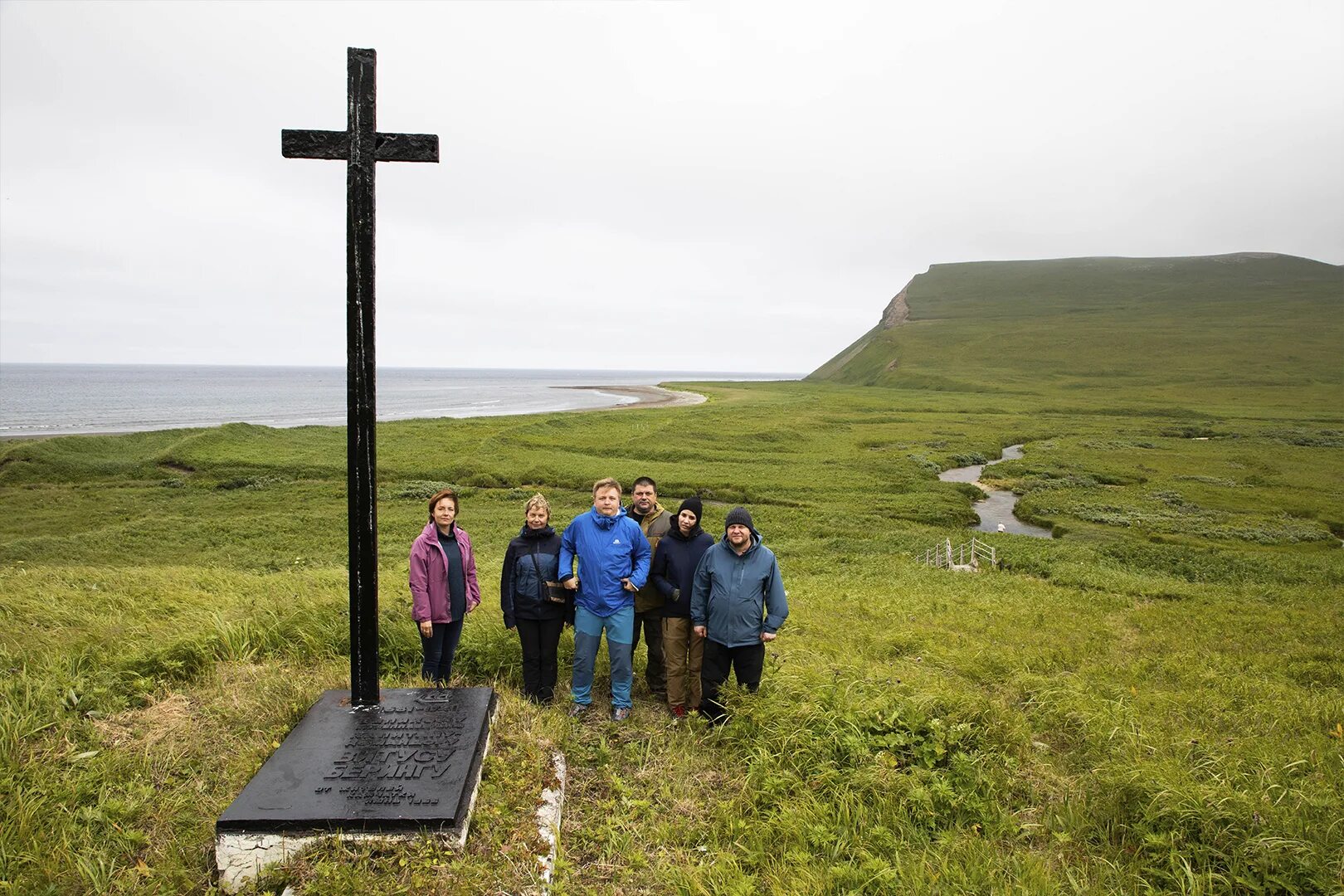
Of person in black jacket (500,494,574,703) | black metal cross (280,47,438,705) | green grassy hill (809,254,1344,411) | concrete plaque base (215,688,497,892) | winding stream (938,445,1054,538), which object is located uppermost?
green grassy hill (809,254,1344,411)

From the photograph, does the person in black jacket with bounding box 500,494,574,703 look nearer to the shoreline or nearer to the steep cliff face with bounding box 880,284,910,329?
the shoreline

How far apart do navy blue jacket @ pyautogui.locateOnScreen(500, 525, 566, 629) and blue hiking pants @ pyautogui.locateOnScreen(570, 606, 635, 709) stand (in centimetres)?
32

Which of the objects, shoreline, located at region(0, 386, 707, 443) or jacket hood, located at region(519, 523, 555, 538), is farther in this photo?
shoreline, located at region(0, 386, 707, 443)

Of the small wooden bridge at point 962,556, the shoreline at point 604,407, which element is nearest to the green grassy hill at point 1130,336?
the shoreline at point 604,407

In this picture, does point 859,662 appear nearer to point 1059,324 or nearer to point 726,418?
point 726,418

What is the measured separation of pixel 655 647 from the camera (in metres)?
7.26

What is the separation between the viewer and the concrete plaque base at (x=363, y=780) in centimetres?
424

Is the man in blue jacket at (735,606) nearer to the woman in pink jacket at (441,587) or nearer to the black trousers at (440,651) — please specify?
the woman in pink jacket at (441,587)

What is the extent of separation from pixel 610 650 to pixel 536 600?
0.84 m

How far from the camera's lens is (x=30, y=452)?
1532 inches

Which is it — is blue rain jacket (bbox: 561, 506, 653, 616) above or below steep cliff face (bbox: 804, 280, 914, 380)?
below

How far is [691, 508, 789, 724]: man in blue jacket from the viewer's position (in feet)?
21.1

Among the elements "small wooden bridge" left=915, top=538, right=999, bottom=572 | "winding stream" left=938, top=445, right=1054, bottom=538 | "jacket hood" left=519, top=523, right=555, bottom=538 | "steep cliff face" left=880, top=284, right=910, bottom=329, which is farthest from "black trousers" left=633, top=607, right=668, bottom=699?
"steep cliff face" left=880, top=284, right=910, bottom=329

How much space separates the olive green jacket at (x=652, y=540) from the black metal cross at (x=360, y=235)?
8.24ft
